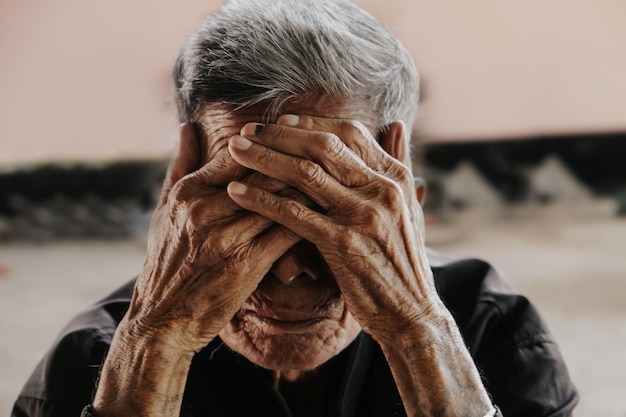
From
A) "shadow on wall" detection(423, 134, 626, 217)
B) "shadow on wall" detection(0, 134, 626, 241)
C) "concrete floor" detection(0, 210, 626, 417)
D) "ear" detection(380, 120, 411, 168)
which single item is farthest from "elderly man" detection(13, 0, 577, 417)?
"shadow on wall" detection(423, 134, 626, 217)

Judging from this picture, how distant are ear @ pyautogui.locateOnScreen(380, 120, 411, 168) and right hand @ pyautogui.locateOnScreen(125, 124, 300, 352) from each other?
25 cm

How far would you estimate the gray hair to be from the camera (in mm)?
1236

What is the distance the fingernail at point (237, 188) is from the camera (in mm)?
1152

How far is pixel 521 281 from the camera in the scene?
14.3ft

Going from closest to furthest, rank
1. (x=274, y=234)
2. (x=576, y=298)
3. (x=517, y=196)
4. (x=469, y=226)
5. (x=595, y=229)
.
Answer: (x=274, y=234) < (x=576, y=298) < (x=595, y=229) < (x=469, y=226) < (x=517, y=196)

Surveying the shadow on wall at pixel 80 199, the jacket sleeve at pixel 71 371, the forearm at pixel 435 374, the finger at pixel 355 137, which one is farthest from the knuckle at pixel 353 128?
the shadow on wall at pixel 80 199

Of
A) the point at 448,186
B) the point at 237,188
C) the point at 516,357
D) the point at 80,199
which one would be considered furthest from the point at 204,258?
the point at 80,199

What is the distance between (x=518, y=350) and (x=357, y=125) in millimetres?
622

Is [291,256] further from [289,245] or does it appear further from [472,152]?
[472,152]

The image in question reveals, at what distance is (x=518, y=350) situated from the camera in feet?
4.85

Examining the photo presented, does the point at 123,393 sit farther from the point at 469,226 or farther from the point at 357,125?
the point at 469,226

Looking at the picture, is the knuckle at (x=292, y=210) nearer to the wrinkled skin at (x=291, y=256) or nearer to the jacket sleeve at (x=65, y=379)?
the wrinkled skin at (x=291, y=256)

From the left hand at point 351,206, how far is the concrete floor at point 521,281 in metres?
1.86

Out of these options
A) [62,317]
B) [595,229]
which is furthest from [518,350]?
[595,229]
